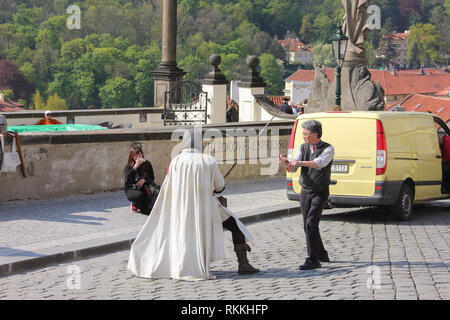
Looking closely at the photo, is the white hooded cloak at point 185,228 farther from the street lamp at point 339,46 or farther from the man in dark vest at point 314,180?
the street lamp at point 339,46

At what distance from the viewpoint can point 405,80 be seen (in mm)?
183875

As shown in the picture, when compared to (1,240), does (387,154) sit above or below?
above

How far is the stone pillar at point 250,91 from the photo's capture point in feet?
82.0

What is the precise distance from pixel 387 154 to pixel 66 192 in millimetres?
4837

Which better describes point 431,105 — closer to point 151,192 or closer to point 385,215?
point 385,215

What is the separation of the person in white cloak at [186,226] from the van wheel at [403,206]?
487cm

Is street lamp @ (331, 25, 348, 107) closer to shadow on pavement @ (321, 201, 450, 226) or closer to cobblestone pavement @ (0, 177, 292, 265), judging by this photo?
cobblestone pavement @ (0, 177, 292, 265)

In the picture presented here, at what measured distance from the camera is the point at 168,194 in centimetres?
814

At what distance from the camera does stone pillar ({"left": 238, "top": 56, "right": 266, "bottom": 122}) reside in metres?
25.0

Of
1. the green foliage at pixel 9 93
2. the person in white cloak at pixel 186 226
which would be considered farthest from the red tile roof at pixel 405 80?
the person in white cloak at pixel 186 226

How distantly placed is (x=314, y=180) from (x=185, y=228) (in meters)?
1.50

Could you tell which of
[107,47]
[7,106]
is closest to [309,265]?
[7,106]
